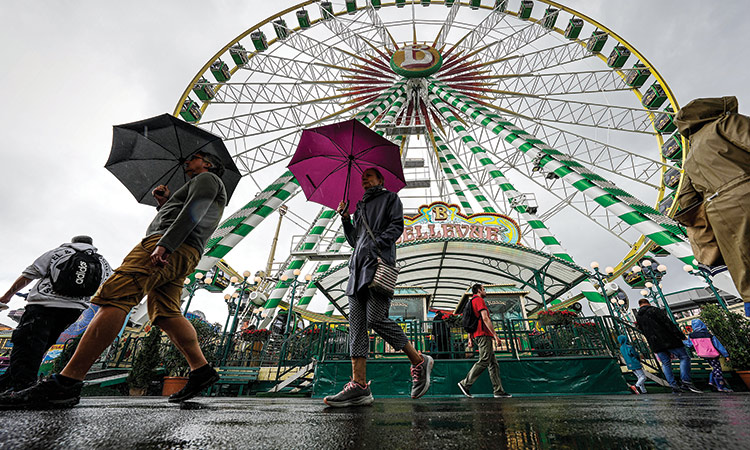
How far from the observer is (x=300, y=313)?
14211 mm

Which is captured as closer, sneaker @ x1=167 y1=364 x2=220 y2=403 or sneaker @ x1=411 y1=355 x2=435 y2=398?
sneaker @ x1=167 y1=364 x2=220 y2=403

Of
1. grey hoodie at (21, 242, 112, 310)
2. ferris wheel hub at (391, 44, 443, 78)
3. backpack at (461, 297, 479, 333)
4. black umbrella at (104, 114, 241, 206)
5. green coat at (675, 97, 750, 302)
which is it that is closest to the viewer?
green coat at (675, 97, 750, 302)

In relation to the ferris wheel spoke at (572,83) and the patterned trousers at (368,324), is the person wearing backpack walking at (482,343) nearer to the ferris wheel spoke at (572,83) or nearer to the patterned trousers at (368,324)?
the patterned trousers at (368,324)

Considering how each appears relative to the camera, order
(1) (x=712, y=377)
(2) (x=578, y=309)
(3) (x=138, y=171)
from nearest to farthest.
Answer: (3) (x=138, y=171) < (1) (x=712, y=377) < (2) (x=578, y=309)

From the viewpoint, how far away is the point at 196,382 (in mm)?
2479

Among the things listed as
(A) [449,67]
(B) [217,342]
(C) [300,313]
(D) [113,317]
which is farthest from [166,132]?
(A) [449,67]

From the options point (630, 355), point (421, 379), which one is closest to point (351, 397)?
point (421, 379)

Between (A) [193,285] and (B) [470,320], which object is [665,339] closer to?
(B) [470,320]

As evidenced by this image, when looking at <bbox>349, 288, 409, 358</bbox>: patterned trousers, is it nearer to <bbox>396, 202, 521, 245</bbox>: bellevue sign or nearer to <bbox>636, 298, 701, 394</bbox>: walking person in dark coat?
<bbox>636, 298, 701, 394</bbox>: walking person in dark coat

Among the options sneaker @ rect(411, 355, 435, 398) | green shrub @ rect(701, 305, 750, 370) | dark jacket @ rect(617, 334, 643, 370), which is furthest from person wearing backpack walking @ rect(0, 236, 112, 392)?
green shrub @ rect(701, 305, 750, 370)

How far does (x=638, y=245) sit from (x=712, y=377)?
36.9 ft

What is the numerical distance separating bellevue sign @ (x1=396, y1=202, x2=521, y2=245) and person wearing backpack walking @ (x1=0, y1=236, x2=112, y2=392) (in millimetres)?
8703

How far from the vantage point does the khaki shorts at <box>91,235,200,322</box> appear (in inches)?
84.9

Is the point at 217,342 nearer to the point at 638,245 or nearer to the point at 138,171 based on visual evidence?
the point at 138,171
